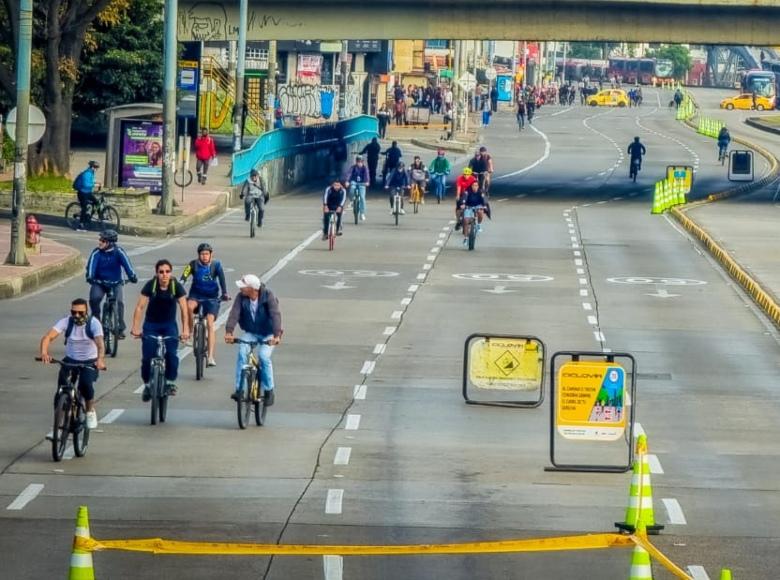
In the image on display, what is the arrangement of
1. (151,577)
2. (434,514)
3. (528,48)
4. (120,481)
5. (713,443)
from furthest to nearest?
(528,48) < (713,443) < (120,481) < (434,514) < (151,577)

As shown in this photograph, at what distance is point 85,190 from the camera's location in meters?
42.7

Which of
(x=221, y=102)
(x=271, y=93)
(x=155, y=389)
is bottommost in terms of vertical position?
(x=155, y=389)

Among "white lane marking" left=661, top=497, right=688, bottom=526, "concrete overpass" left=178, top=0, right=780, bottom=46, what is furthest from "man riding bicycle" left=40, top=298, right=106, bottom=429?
A: "concrete overpass" left=178, top=0, right=780, bottom=46

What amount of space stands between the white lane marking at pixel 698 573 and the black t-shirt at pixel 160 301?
7.96 meters

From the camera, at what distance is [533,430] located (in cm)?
A: 1995

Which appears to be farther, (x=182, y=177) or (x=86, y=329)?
(x=182, y=177)

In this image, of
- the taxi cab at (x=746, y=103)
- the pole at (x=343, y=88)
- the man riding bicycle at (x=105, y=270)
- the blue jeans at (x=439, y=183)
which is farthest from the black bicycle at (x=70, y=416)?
the taxi cab at (x=746, y=103)

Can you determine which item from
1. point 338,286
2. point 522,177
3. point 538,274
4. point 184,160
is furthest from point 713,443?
point 522,177

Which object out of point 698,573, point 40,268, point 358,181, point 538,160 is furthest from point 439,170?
point 698,573

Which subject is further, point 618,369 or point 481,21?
point 481,21

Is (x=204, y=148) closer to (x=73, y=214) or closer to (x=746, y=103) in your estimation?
(x=73, y=214)

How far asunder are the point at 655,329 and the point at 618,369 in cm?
1254

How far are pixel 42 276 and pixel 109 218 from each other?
1029 centimetres

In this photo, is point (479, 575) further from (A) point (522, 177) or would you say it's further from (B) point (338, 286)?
(A) point (522, 177)
